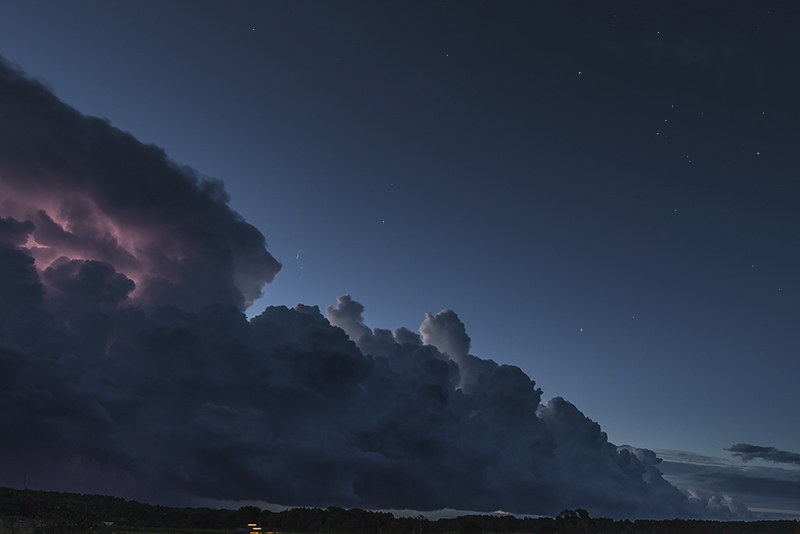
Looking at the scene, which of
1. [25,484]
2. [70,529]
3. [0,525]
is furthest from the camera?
[0,525]

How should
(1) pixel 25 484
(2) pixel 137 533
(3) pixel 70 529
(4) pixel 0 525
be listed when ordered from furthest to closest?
(2) pixel 137 533
(4) pixel 0 525
(3) pixel 70 529
(1) pixel 25 484

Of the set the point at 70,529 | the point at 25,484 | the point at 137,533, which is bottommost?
the point at 137,533

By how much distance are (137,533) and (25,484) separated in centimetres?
13785

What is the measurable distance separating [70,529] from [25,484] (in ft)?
36.9

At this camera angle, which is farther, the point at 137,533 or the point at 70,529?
the point at 137,533

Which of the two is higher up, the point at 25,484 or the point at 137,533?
the point at 25,484

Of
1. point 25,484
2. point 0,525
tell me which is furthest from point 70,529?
point 0,525

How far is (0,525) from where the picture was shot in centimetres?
14262

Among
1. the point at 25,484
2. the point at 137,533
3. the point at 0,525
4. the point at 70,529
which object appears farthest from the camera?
the point at 137,533

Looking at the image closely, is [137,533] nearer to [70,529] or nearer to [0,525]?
[0,525]

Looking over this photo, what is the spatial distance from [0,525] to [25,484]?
425ft

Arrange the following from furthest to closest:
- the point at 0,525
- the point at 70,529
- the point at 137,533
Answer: the point at 137,533 → the point at 0,525 → the point at 70,529

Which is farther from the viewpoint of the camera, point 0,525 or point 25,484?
point 0,525

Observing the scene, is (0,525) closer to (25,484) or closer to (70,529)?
(70,529)
